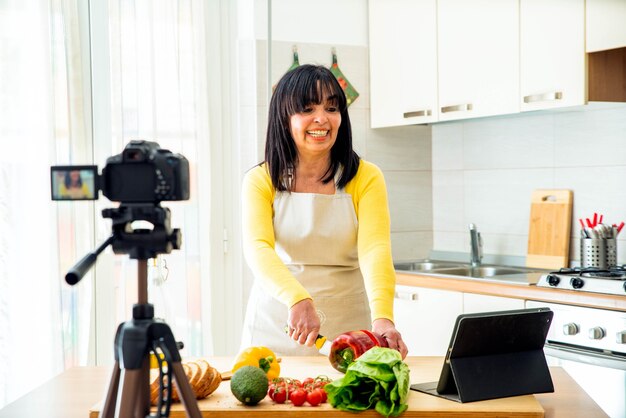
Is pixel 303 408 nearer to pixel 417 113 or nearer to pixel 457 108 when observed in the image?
pixel 457 108

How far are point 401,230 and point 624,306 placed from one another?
158 centimetres

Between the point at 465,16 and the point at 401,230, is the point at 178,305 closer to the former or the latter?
the point at 401,230

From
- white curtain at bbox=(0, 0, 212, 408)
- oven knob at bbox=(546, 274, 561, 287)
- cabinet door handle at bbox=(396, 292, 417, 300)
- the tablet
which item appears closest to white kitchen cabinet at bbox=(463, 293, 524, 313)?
oven knob at bbox=(546, 274, 561, 287)

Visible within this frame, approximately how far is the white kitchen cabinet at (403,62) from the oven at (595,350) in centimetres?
120

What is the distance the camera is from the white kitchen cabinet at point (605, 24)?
2.86 metres

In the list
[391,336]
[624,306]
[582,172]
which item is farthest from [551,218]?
[391,336]

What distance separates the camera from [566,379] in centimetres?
186

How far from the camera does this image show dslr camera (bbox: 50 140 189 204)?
1.21 meters

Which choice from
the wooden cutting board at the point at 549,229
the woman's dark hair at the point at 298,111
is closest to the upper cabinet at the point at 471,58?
the wooden cutting board at the point at 549,229

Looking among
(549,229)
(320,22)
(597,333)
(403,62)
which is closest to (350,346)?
(597,333)

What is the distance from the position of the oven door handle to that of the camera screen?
6.62 feet

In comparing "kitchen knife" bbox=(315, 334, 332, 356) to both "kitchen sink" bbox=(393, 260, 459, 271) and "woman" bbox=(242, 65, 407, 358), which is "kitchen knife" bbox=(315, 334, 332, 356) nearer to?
"woman" bbox=(242, 65, 407, 358)

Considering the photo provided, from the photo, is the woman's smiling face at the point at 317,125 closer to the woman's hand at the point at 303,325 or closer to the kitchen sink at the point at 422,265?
the woman's hand at the point at 303,325

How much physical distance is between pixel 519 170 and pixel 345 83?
92 cm
